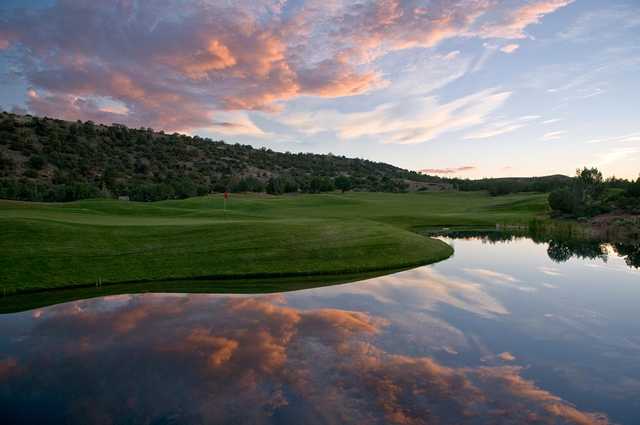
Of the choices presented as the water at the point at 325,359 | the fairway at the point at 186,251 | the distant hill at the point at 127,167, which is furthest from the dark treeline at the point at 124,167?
the water at the point at 325,359

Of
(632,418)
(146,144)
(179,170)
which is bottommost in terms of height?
(632,418)

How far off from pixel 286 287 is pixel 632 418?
13116mm

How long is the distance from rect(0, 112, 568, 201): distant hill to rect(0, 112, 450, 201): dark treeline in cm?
15

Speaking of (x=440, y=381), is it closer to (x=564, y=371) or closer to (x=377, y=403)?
(x=377, y=403)

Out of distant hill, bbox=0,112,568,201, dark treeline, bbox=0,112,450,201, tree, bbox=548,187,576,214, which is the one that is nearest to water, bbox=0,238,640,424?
tree, bbox=548,187,576,214

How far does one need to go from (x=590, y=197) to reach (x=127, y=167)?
90.4 m

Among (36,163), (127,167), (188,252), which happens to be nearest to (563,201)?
(188,252)

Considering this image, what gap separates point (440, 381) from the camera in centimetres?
930

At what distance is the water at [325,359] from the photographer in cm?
811

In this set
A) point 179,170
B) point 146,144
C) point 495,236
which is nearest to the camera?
point 495,236

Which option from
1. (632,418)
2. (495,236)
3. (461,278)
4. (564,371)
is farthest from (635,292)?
(495,236)

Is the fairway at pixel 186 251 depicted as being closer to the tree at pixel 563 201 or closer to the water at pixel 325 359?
the water at pixel 325 359

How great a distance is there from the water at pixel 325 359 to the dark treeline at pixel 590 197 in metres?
42.8

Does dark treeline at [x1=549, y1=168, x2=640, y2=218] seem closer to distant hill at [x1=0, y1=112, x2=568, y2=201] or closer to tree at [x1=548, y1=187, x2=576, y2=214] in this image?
tree at [x1=548, y1=187, x2=576, y2=214]
